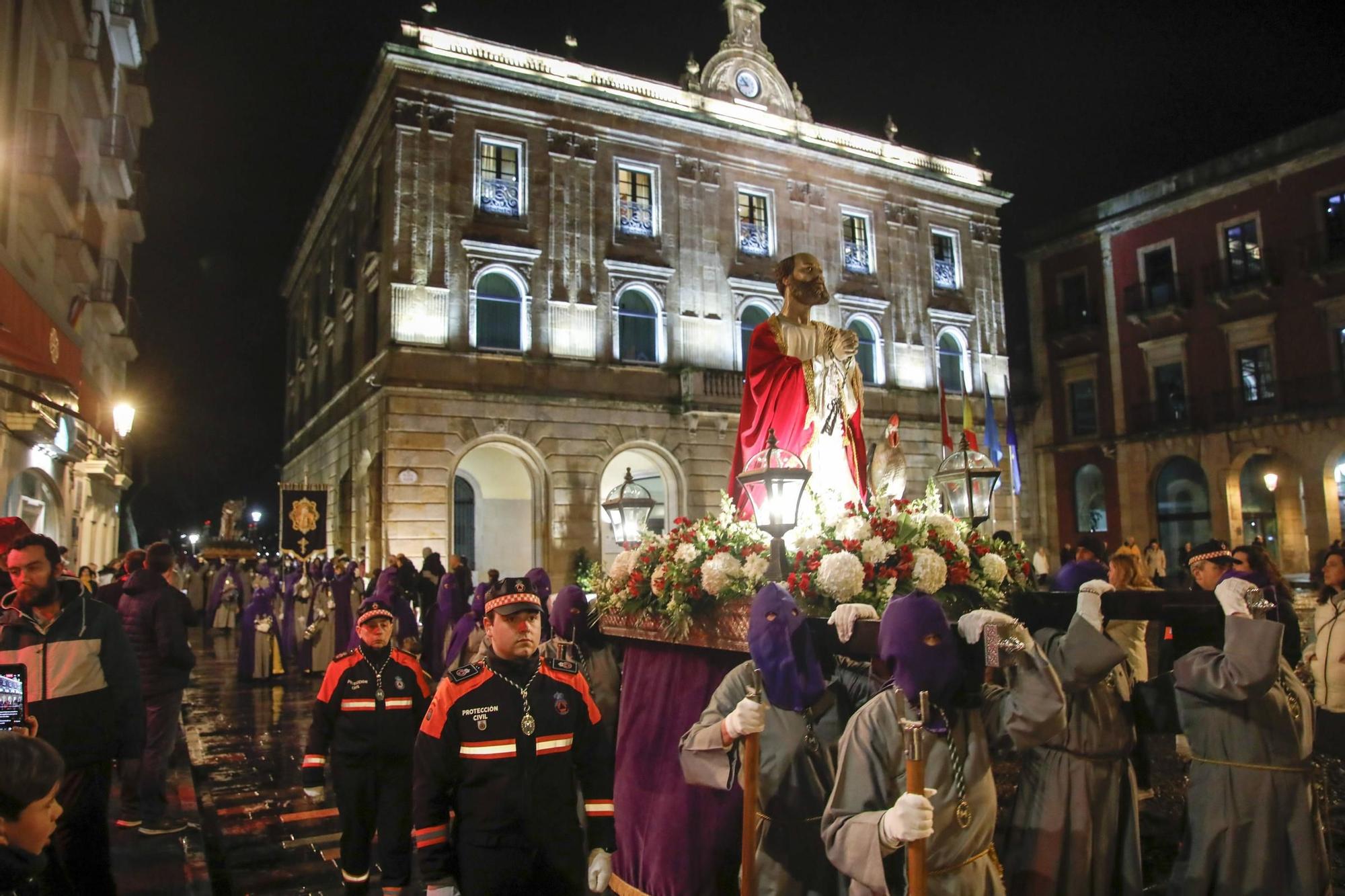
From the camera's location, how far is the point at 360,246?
25750 mm

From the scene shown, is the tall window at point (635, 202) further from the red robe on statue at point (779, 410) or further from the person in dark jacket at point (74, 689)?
the person in dark jacket at point (74, 689)

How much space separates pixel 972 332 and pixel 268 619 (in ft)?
80.9

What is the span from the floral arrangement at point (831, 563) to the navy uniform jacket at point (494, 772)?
55.6 inches

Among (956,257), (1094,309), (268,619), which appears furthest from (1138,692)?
(1094,309)

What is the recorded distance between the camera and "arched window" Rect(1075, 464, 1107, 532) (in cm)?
3325

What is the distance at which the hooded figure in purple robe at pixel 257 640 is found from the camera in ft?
49.3

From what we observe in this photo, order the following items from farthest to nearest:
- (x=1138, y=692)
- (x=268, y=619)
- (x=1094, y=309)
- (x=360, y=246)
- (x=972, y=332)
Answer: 1. (x=1094, y=309)
2. (x=972, y=332)
3. (x=360, y=246)
4. (x=268, y=619)
5. (x=1138, y=692)

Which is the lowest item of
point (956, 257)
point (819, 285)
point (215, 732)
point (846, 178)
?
point (215, 732)

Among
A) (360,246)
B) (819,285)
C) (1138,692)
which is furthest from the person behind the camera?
(360,246)

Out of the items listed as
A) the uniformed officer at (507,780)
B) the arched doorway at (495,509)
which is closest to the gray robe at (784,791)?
the uniformed officer at (507,780)

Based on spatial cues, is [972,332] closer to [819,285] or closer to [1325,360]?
[1325,360]

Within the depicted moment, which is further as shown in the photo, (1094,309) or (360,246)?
(1094,309)

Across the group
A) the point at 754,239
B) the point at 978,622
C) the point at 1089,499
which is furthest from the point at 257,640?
the point at 1089,499

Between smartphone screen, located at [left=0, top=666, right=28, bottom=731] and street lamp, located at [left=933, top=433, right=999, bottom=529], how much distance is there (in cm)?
641
